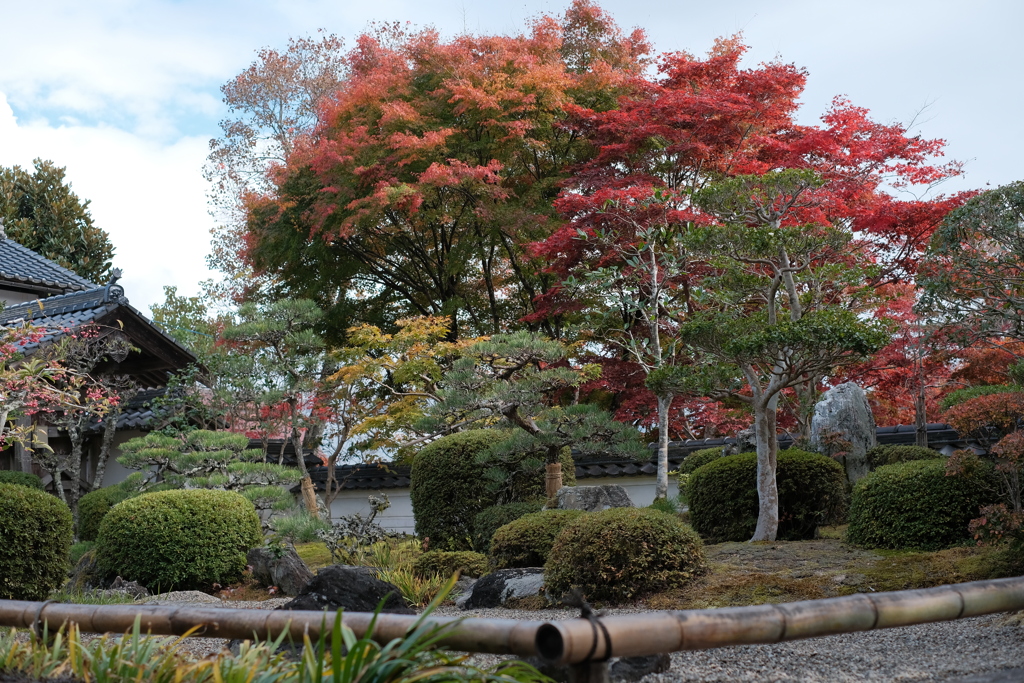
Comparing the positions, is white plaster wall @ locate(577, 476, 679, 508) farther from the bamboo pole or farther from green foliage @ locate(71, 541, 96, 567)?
the bamboo pole

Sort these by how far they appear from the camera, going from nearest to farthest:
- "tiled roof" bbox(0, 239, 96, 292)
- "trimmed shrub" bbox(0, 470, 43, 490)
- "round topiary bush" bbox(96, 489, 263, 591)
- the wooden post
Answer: "round topiary bush" bbox(96, 489, 263, 591), "trimmed shrub" bbox(0, 470, 43, 490), the wooden post, "tiled roof" bbox(0, 239, 96, 292)

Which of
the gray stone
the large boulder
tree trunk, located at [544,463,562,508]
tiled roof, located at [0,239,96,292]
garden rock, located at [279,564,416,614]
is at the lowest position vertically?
garden rock, located at [279,564,416,614]

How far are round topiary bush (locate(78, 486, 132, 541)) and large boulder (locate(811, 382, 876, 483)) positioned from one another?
8798mm

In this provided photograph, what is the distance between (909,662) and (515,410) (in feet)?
17.2

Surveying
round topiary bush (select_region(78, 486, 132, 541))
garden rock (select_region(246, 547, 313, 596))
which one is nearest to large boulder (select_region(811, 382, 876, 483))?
garden rock (select_region(246, 547, 313, 596))

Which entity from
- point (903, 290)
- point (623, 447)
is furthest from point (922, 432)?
point (623, 447)

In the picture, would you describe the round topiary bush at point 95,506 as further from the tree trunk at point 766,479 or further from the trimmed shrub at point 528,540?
the tree trunk at point 766,479

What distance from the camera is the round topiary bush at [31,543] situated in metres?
7.02

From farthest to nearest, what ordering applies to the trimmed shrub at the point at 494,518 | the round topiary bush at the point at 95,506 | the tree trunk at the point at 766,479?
the round topiary bush at the point at 95,506
the trimmed shrub at the point at 494,518
the tree trunk at the point at 766,479

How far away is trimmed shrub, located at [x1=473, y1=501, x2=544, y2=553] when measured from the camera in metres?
8.69

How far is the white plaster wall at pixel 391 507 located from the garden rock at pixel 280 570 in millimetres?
4931

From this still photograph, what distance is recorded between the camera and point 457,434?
9.77 metres

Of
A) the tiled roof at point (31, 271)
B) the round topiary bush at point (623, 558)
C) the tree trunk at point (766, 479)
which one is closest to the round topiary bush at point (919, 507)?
the tree trunk at point (766, 479)

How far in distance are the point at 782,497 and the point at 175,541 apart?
20.0 ft
